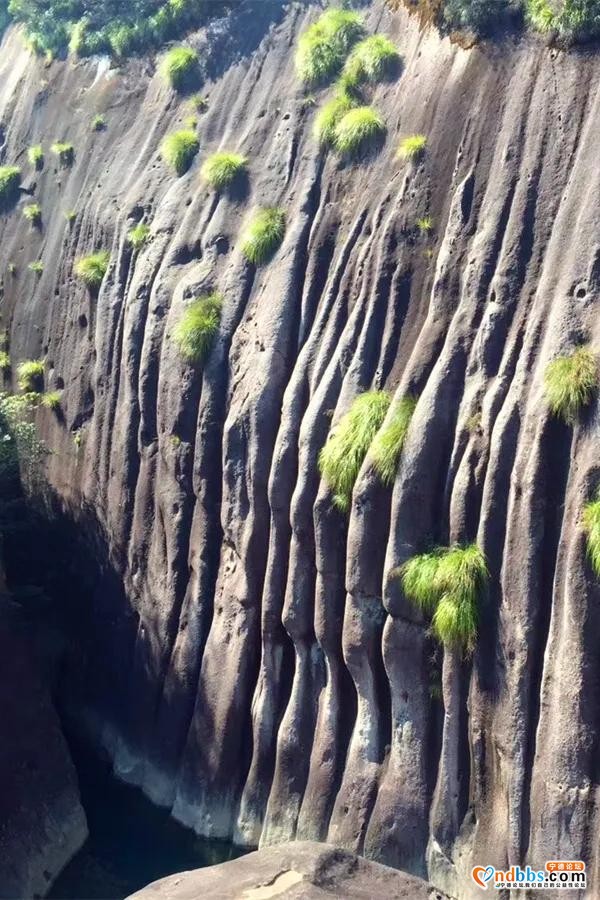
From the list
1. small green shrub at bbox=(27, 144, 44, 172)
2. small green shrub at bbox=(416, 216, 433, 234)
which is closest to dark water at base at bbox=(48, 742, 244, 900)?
small green shrub at bbox=(416, 216, 433, 234)

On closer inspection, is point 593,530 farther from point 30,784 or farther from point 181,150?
point 181,150

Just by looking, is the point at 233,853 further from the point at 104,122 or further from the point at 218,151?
the point at 104,122

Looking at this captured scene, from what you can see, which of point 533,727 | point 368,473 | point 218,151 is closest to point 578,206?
point 368,473

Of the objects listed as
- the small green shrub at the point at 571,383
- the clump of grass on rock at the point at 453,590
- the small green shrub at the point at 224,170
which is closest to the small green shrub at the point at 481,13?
the small green shrub at the point at 224,170

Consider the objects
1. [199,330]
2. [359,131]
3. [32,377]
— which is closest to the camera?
[359,131]

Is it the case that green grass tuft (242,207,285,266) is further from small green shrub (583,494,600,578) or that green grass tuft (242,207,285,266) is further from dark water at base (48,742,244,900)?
dark water at base (48,742,244,900)

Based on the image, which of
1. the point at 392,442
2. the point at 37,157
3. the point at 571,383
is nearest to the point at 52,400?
the point at 37,157
